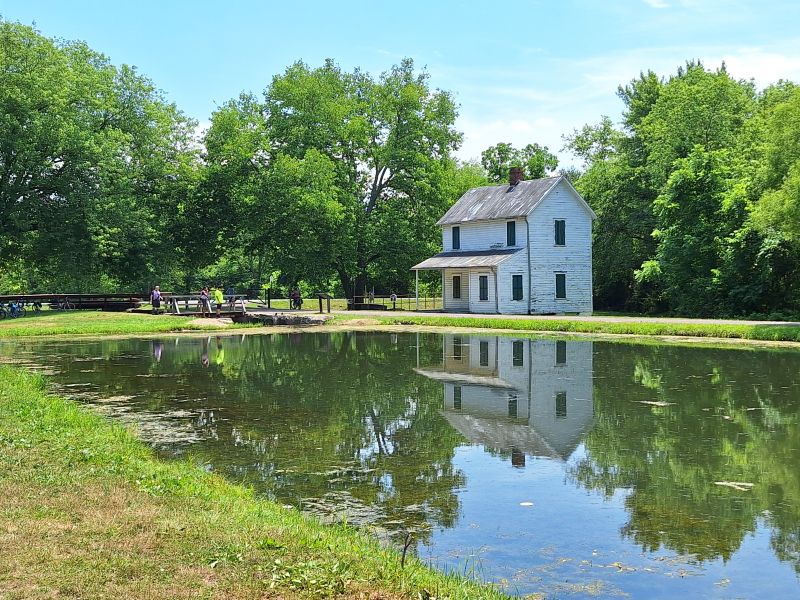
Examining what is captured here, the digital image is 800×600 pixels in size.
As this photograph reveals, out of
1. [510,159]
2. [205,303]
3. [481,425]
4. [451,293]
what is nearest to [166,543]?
[481,425]

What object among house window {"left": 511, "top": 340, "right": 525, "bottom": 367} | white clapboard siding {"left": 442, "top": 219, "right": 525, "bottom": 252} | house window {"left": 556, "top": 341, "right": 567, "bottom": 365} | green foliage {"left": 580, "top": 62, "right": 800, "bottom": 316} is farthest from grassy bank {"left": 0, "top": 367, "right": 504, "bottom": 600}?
white clapboard siding {"left": 442, "top": 219, "right": 525, "bottom": 252}

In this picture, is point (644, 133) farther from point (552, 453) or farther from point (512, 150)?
point (552, 453)

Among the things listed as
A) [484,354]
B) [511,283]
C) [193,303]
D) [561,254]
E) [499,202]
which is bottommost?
[484,354]

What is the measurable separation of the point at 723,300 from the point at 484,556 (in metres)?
34.8

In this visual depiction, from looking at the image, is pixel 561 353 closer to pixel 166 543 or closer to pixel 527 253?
pixel 166 543

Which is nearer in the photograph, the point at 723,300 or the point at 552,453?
the point at 552,453

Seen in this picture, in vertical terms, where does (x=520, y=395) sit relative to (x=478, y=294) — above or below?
below

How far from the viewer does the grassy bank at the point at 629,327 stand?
1104 inches

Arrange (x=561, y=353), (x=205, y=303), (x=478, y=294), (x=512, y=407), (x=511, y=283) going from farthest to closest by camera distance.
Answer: (x=478, y=294)
(x=511, y=283)
(x=205, y=303)
(x=561, y=353)
(x=512, y=407)

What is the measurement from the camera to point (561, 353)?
81.8ft

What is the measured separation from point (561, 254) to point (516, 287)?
3.74m

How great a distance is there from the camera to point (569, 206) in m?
46.8

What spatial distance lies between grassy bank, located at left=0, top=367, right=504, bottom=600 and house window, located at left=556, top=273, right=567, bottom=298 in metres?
38.9

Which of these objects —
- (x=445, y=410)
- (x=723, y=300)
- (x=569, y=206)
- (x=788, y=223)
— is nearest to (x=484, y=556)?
(x=445, y=410)
